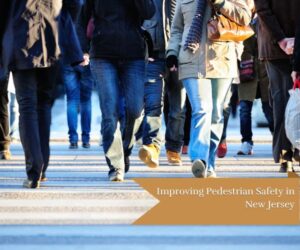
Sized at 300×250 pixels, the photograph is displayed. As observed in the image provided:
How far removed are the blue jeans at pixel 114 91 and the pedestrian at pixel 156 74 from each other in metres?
1.25

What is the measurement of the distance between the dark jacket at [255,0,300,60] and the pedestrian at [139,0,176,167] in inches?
53.3

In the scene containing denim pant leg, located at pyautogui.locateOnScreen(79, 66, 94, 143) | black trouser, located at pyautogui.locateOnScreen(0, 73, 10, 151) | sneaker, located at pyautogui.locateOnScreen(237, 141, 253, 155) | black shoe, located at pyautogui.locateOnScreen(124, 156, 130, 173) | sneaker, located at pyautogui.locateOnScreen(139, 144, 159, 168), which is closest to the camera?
black shoe, located at pyautogui.locateOnScreen(124, 156, 130, 173)

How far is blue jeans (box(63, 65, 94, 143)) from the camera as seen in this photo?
1349cm

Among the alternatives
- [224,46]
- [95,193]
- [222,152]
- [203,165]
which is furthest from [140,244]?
[222,152]

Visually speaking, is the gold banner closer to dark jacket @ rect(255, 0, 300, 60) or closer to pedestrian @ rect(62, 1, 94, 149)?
dark jacket @ rect(255, 0, 300, 60)

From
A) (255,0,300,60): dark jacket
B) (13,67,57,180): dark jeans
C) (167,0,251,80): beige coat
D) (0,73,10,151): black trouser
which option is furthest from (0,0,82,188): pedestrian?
A: (0,73,10,151): black trouser

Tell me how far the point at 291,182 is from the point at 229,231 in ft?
1.89

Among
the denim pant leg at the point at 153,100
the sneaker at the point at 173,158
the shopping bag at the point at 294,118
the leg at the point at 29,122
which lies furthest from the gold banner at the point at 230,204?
the sneaker at the point at 173,158

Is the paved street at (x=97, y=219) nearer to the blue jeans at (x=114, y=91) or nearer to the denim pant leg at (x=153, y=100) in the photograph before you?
the blue jeans at (x=114, y=91)

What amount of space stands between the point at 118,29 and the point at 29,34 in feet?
2.94

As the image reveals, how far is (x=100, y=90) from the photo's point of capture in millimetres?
8875

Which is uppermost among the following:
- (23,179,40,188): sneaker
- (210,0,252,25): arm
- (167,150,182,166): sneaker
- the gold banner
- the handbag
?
(210,0,252,25): arm

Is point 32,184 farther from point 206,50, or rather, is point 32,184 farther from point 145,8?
point 206,50

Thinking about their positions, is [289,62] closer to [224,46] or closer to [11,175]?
[224,46]
